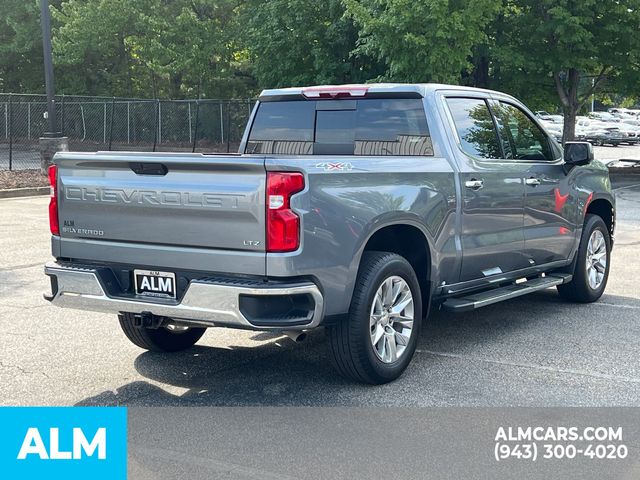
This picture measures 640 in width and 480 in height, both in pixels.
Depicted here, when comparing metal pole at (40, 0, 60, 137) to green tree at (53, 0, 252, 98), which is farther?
green tree at (53, 0, 252, 98)

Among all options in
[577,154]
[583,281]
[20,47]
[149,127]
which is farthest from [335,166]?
[20,47]

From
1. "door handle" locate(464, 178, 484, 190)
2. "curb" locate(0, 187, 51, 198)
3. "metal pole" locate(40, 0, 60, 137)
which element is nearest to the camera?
"door handle" locate(464, 178, 484, 190)

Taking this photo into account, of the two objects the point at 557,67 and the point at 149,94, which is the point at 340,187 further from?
the point at 149,94

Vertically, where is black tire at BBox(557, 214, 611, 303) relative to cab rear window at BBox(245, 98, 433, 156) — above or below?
below

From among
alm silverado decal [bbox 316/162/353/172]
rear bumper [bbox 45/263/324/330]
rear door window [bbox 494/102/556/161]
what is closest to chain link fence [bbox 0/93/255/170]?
rear door window [bbox 494/102/556/161]

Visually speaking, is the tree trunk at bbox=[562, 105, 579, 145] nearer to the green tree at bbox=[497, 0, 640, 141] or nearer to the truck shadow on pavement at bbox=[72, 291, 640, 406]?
the green tree at bbox=[497, 0, 640, 141]

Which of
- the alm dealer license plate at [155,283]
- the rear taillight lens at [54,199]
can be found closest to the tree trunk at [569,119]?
the rear taillight lens at [54,199]

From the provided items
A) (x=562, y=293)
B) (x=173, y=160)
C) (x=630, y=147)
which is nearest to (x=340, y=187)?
(x=173, y=160)

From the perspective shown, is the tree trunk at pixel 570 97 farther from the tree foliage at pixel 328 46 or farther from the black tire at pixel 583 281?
the black tire at pixel 583 281

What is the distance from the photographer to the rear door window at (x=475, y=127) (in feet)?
23.1

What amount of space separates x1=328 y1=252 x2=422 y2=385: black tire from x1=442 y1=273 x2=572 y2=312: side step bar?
0.84 m

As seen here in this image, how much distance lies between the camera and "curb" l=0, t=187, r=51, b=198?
19.3 m

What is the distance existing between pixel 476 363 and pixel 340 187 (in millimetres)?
1845

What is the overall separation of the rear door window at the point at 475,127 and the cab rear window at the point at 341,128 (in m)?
0.40
